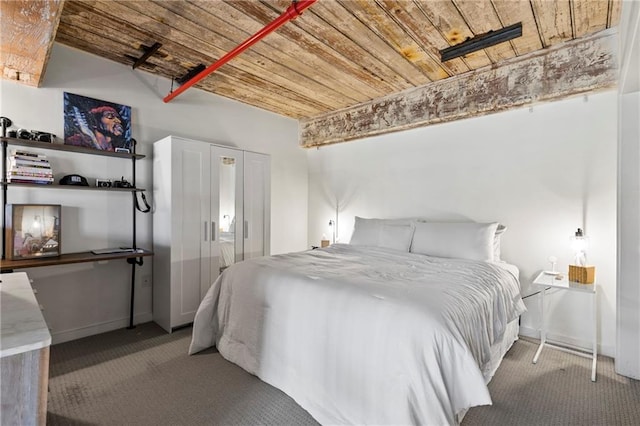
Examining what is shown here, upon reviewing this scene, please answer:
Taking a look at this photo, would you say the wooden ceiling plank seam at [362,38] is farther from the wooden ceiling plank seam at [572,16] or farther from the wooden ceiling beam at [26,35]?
the wooden ceiling beam at [26,35]

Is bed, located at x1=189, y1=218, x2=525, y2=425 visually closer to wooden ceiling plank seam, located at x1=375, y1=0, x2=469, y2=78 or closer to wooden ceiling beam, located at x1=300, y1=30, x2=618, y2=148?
wooden ceiling beam, located at x1=300, y1=30, x2=618, y2=148

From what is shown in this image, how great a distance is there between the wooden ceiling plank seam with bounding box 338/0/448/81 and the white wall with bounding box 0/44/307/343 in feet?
7.61

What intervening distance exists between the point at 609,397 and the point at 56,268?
4410mm

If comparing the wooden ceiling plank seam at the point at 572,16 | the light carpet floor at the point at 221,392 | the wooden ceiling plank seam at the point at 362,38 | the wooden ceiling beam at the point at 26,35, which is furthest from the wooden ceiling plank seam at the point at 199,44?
the light carpet floor at the point at 221,392

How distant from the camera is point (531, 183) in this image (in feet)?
9.62

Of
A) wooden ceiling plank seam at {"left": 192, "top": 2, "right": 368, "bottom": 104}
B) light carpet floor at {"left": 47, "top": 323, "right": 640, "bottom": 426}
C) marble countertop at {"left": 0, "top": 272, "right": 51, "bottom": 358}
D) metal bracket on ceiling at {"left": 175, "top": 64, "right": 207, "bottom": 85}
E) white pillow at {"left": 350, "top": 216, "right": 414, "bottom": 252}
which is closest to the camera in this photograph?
marble countertop at {"left": 0, "top": 272, "right": 51, "bottom": 358}

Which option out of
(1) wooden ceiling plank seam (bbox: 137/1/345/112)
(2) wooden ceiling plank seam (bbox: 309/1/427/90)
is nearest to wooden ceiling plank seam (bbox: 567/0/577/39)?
(2) wooden ceiling plank seam (bbox: 309/1/427/90)

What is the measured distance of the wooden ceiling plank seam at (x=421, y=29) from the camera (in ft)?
6.97

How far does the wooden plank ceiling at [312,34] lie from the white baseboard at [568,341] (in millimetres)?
2620

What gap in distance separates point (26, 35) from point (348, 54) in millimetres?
2298

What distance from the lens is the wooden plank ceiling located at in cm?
211

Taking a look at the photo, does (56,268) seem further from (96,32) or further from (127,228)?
(96,32)

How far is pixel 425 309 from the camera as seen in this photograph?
59.9 inches

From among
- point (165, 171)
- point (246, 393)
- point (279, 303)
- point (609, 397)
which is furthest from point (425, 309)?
point (165, 171)
